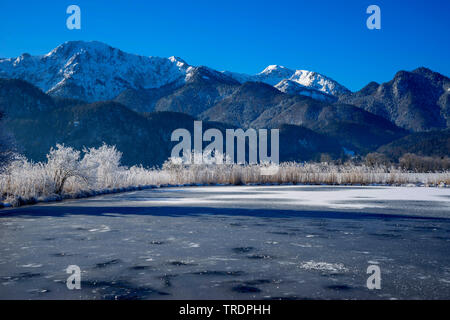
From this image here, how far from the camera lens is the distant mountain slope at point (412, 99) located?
144m

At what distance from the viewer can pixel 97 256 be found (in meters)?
4.58

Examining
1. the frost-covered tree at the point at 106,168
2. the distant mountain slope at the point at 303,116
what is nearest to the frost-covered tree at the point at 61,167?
the frost-covered tree at the point at 106,168

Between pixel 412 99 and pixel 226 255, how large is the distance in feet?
563

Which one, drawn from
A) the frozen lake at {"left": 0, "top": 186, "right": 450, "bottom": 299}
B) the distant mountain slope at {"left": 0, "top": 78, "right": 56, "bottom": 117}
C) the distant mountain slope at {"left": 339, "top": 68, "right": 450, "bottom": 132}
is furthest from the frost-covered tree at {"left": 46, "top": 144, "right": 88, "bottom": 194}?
the distant mountain slope at {"left": 339, "top": 68, "right": 450, "bottom": 132}

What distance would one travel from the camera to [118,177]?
60.1ft

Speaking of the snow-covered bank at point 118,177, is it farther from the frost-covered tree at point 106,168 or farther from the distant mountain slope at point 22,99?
the distant mountain slope at point 22,99

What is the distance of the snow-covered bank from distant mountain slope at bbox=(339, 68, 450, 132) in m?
125

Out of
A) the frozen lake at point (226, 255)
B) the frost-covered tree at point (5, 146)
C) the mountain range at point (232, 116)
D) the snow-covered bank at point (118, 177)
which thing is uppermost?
the mountain range at point (232, 116)

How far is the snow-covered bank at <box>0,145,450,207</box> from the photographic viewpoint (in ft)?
42.6

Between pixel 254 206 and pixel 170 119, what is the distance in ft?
275

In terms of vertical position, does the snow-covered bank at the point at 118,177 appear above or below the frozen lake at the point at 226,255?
above

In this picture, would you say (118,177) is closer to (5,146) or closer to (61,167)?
(61,167)

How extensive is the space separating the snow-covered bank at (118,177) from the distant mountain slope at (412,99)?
12527 centimetres

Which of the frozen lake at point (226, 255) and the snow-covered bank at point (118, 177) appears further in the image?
the snow-covered bank at point (118, 177)
